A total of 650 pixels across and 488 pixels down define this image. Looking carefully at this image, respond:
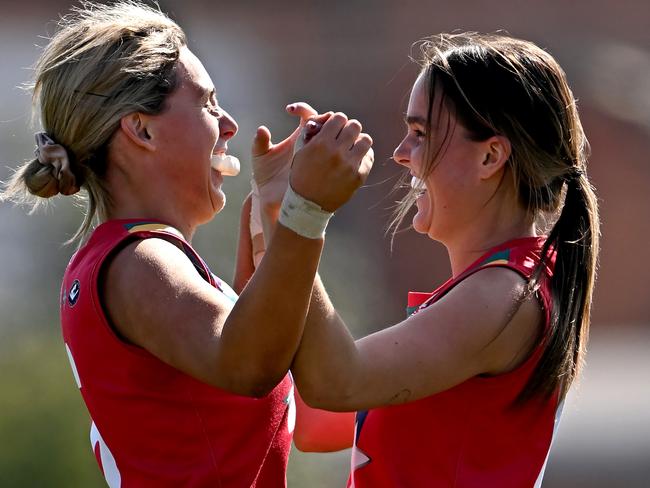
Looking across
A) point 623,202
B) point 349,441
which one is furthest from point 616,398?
point 349,441

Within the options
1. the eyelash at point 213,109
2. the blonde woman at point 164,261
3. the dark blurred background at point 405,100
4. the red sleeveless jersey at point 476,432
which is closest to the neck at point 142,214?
the blonde woman at point 164,261

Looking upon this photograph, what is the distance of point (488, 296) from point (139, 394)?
82cm

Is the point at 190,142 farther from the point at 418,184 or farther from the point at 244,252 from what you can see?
the point at 418,184

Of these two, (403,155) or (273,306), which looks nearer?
(273,306)

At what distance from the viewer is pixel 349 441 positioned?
2.92 meters

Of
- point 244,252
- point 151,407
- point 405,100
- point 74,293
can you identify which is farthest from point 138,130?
point 405,100

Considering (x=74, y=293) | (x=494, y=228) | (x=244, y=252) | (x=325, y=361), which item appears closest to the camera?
(x=325, y=361)

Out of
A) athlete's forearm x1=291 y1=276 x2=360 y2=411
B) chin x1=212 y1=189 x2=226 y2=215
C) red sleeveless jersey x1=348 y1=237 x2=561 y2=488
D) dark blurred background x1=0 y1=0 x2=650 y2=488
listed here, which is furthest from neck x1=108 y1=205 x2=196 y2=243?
dark blurred background x1=0 y1=0 x2=650 y2=488

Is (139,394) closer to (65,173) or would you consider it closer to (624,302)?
(65,173)

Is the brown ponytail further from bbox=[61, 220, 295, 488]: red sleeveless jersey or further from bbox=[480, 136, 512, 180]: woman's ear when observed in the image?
bbox=[61, 220, 295, 488]: red sleeveless jersey

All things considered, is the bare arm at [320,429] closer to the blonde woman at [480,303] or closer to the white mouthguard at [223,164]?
the blonde woman at [480,303]

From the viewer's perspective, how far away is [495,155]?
2363 mm

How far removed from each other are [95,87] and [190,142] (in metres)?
0.27

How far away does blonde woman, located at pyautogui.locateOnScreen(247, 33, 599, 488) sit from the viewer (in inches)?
80.7
